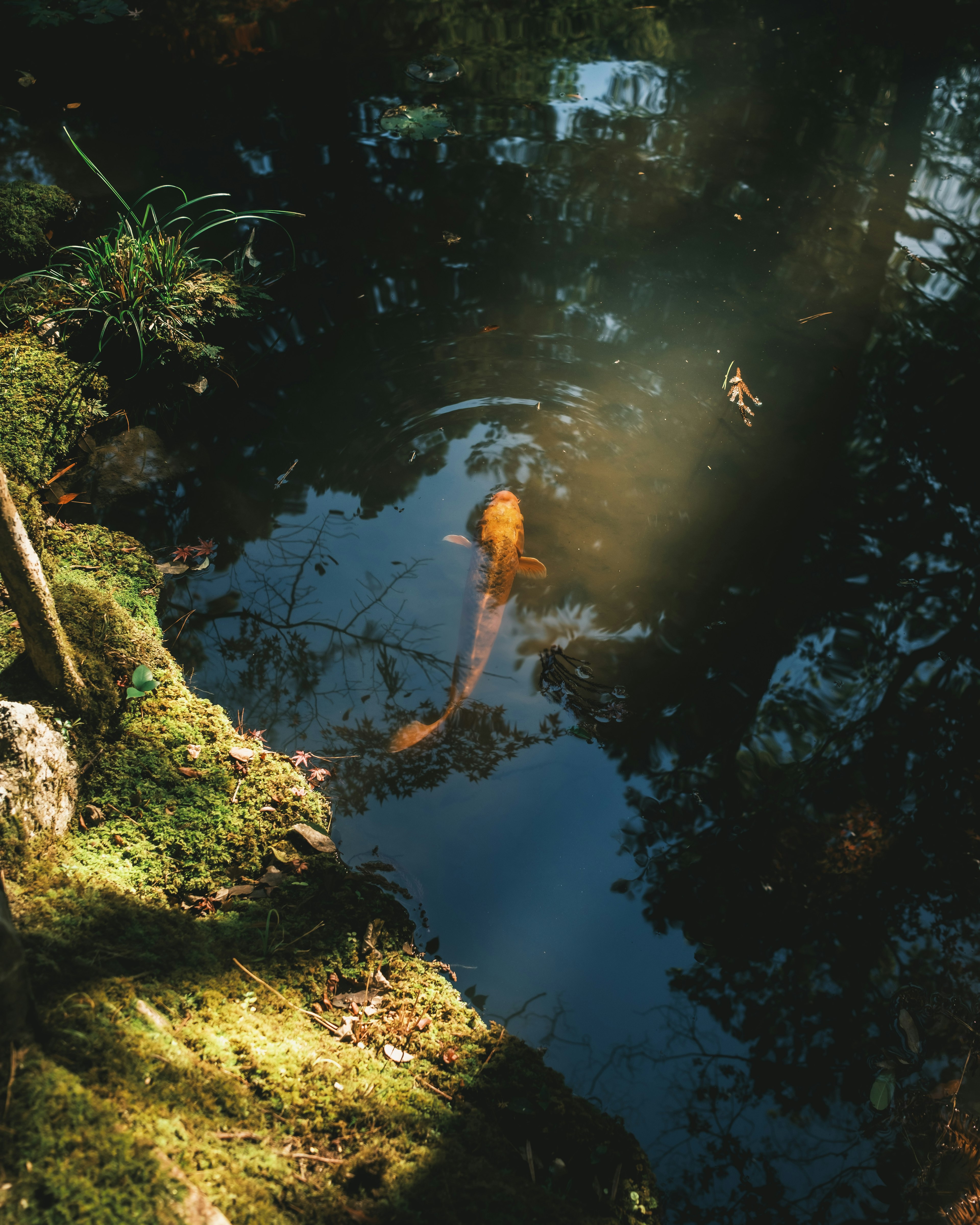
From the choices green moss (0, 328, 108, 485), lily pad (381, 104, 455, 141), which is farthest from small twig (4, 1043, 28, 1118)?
lily pad (381, 104, 455, 141)

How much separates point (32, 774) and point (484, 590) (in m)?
2.42

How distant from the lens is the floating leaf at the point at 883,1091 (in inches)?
102

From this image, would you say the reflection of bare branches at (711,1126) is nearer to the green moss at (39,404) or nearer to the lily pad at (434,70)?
the green moss at (39,404)

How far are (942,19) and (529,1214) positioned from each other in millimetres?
13027

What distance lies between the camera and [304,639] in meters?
3.95

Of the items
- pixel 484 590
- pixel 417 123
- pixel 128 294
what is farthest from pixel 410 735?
pixel 417 123

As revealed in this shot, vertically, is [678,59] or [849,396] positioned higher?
[678,59]

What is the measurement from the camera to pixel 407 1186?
1789 millimetres

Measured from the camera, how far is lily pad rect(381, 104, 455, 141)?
688 cm

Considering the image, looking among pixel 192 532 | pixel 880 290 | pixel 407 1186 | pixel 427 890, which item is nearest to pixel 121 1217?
pixel 407 1186

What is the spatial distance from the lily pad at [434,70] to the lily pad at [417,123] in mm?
768

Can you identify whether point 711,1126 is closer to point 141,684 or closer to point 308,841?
point 308,841

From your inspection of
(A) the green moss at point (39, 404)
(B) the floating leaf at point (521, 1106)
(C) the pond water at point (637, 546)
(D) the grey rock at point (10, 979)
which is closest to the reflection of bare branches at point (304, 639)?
(C) the pond water at point (637, 546)

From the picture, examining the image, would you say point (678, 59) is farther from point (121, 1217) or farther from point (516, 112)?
point (121, 1217)
